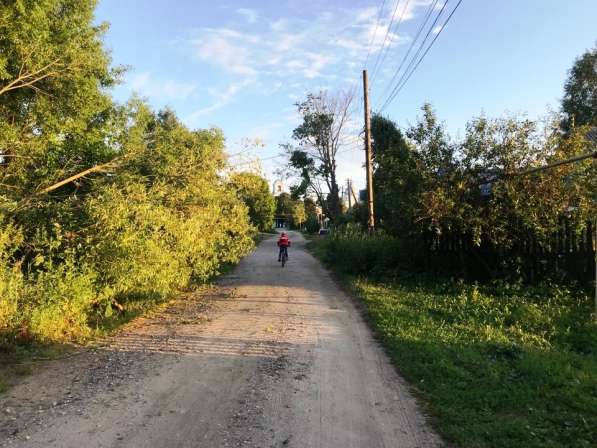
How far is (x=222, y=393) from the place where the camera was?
5.46m

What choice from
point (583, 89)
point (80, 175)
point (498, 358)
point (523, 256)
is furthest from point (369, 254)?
point (583, 89)

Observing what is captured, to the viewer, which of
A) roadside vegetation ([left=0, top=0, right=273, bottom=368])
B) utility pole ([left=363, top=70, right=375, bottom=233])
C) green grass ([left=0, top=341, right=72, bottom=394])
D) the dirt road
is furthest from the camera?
utility pole ([left=363, top=70, right=375, bottom=233])

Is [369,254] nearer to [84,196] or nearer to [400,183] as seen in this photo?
[400,183]

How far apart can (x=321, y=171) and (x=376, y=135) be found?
37.2 ft

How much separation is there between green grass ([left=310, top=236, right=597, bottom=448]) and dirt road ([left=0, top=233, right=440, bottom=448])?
411mm

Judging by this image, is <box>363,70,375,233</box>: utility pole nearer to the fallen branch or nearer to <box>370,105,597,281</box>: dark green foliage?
<box>370,105,597,281</box>: dark green foliage

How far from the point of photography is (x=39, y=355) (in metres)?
6.92

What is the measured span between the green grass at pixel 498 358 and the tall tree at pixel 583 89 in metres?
30.7

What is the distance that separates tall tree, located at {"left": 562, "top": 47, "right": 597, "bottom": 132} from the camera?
118 feet

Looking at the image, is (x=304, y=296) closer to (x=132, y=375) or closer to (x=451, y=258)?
(x=451, y=258)

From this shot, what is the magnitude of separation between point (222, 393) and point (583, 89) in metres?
40.2

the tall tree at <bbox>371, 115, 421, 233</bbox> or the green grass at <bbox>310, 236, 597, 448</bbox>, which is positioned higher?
the tall tree at <bbox>371, 115, 421, 233</bbox>

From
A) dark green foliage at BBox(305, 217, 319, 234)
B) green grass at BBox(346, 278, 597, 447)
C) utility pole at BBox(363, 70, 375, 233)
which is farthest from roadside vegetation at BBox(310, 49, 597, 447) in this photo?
dark green foliage at BBox(305, 217, 319, 234)

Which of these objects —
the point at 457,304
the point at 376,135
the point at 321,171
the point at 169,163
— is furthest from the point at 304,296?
the point at 321,171
